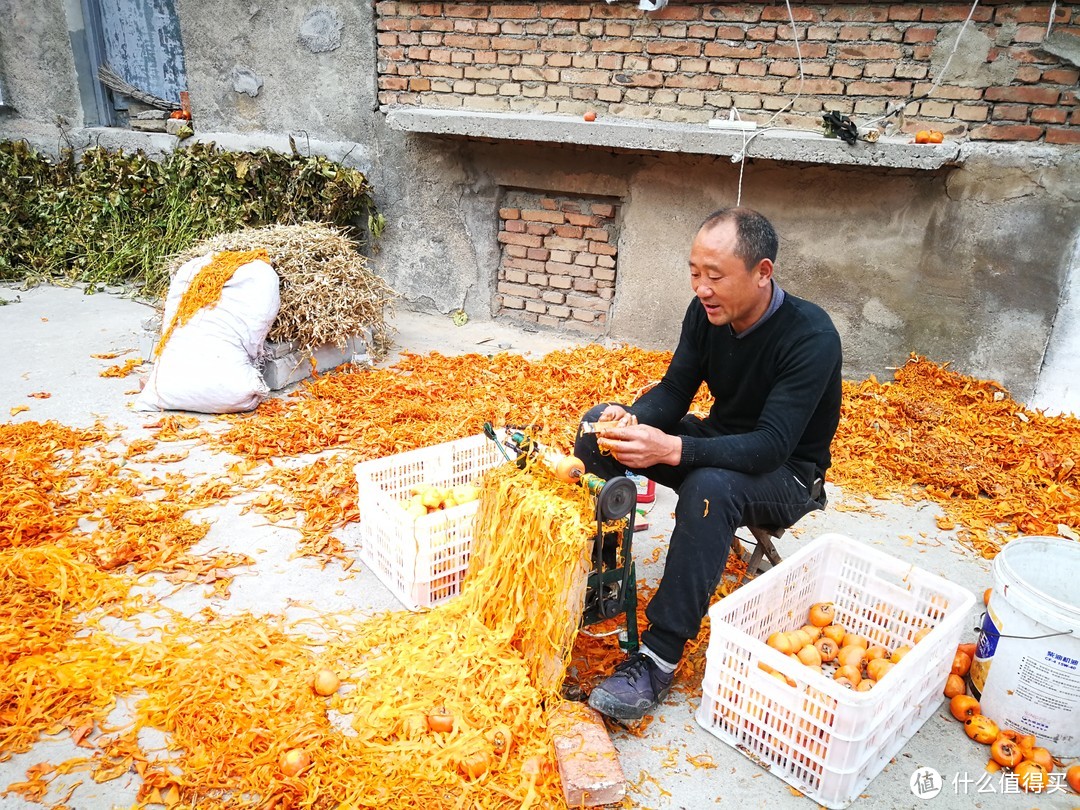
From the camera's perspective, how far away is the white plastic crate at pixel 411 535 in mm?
3146

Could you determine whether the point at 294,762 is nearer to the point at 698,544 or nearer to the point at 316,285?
the point at 698,544

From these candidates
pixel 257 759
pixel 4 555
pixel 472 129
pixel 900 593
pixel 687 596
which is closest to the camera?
pixel 257 759

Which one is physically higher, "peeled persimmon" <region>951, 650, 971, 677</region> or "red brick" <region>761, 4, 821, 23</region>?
"red brick" <region>761, 4, 821, 23</region>

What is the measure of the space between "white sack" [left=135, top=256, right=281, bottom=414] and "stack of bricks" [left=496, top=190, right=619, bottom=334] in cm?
243

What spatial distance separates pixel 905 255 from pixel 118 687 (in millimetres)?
5367

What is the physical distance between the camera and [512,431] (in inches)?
123

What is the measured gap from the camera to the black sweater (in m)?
2.82

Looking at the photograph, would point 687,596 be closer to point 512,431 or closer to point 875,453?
point 512,431

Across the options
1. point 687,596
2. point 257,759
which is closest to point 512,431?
point 687,596

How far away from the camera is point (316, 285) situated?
568cm

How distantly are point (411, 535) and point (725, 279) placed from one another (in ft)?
5.22

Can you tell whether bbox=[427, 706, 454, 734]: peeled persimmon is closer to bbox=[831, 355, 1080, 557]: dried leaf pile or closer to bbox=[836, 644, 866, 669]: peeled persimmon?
bbox=[836, 644, 866, 669]: peeled persimmon

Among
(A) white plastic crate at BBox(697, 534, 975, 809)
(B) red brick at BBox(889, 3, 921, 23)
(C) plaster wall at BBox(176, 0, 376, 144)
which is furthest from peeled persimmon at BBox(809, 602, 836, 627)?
(C) plaster wall at BBox(176, 0, 376, 144)

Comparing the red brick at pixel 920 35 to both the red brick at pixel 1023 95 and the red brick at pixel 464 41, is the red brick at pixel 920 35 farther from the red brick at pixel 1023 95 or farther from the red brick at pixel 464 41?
the red brick at pixel 464 41
